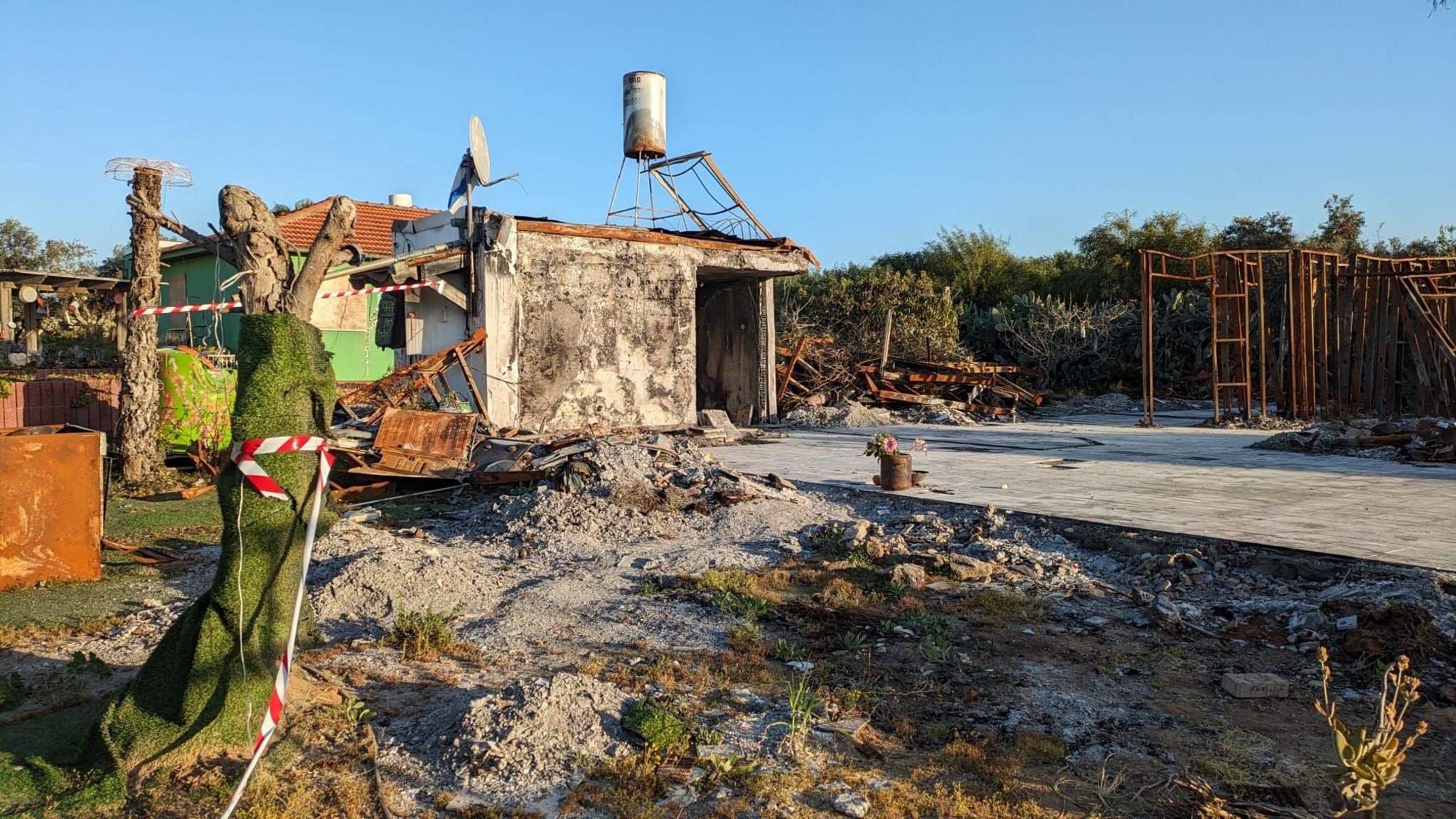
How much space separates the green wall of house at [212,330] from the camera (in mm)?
23188

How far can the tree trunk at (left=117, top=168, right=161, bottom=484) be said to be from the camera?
10625mm

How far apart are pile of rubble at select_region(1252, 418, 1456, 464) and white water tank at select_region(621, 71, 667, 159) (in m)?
11.7

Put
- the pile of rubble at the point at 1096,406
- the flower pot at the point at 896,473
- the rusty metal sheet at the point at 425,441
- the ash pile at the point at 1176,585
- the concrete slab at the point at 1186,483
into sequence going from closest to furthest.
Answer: the ash pile at the point at 1176,585 → the concrete slab at the point at 1186,483 → the flower pot at the point at 896,473 → the rusty metal sheet at the point at 425,441 → the pile of rubble at the point at 1096,406

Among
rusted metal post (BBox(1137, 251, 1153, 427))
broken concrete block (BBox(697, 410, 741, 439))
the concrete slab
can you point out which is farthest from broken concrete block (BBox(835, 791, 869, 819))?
rusted metal post (BBox(1137, 251, 1153, 427))

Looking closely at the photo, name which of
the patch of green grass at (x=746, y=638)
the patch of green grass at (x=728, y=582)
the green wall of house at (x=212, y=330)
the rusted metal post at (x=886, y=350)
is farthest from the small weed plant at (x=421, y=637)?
the green wall of house at (x=212, y=330)

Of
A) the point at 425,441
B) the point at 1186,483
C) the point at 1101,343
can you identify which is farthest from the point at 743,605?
the point at 1101,343

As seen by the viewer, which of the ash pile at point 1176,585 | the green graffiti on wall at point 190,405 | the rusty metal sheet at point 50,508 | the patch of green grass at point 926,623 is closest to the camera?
the ash pile at point 1176,585

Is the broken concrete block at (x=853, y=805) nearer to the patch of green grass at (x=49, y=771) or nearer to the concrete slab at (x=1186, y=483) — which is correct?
the patch of green grass at (x=49, y=771)

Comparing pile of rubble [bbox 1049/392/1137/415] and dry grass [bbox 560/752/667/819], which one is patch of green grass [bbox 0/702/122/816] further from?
pile of rubble [bbox 1049/392/1137/415]

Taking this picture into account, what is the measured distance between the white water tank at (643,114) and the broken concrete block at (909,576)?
13312 mm

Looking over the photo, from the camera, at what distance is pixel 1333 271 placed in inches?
642

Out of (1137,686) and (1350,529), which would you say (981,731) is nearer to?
(1137,686)

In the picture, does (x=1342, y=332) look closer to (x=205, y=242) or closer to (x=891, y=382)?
(x=891, y=382)

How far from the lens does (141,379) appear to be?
421 inches
